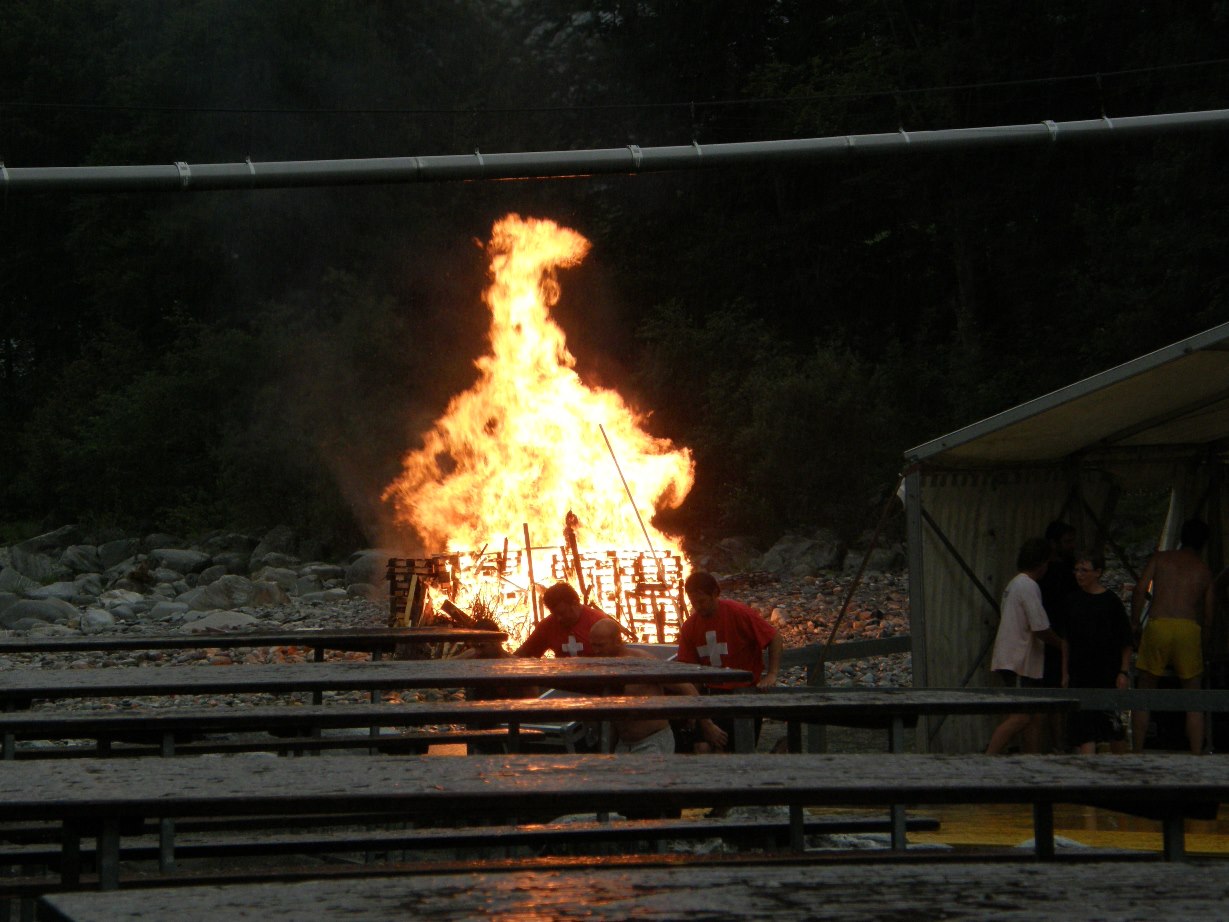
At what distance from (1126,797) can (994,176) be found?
37598mm

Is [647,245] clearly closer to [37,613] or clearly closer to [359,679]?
[37,613]

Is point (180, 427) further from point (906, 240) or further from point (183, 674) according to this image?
point (183, 674)

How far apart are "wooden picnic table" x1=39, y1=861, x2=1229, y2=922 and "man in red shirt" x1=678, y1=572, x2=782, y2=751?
22.8 feet

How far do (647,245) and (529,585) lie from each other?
29421mm

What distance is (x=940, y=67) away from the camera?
128 feet

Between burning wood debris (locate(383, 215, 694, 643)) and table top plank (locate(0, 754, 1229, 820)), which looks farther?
burning wood debris (locate(383, 215, 694, 643))

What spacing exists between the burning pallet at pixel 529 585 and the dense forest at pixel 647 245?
11672mm

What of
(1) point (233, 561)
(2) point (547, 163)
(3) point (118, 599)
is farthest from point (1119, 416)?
(1) point (233, 561)

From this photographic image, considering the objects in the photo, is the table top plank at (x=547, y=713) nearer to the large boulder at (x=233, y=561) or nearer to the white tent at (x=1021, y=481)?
the white tent at (x=1021, y=481)

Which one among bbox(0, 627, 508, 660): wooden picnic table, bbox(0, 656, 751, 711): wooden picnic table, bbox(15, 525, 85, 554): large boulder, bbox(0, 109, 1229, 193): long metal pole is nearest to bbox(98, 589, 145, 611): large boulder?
bbox(15, 525, 85, 554): large boulder

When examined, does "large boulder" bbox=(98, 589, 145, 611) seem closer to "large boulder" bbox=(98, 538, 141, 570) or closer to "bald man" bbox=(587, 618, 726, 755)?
"large boulder" bbox=(98, 538, 141, 570)

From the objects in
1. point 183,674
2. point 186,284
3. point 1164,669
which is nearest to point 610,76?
point 186,284

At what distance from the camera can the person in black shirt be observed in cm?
1108

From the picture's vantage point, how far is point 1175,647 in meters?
11.7
